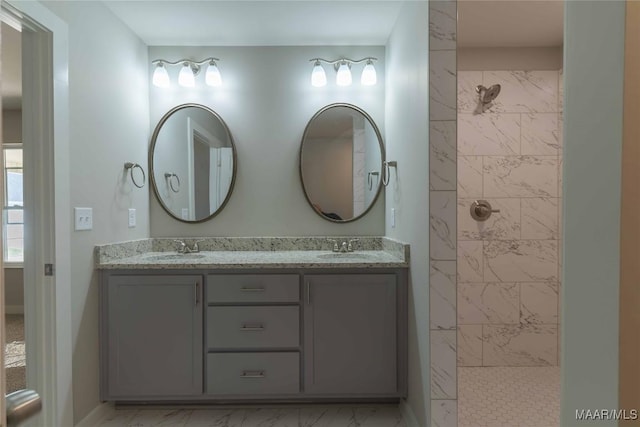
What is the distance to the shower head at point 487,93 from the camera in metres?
2.68

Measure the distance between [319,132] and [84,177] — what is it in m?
1.55

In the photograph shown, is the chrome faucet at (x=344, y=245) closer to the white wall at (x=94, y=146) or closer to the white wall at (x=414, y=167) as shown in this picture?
the white wall at (x=414, y=167)

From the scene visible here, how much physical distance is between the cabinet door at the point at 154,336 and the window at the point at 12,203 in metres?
3.18

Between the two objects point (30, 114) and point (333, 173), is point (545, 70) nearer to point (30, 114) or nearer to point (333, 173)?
point (333, 173)

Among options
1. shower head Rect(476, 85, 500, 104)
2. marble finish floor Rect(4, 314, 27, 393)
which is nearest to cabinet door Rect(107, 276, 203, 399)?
marble finish floor Rect(4, 314, 27, 393)

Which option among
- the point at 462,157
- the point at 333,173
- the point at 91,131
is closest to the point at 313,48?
the point at 333,173

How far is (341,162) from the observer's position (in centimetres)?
284

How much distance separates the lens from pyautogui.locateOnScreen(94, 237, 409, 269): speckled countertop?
2199 millimetres

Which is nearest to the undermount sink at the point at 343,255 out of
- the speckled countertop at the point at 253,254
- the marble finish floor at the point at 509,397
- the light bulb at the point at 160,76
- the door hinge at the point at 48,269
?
the speckled countertop at the point at 253,254

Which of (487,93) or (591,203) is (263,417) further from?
(487,93)

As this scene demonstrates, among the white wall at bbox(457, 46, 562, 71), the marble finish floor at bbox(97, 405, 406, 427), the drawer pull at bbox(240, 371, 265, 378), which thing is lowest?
the marble finish floor at bbox(97, 405, 406, 427)

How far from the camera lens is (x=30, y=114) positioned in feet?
5.88

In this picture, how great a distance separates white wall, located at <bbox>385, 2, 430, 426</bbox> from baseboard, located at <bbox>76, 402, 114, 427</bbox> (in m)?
1.76

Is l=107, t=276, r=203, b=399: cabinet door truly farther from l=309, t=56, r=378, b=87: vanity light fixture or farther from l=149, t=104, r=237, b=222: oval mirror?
l=309, t=56, r=378, b=87: vanity light fixture
